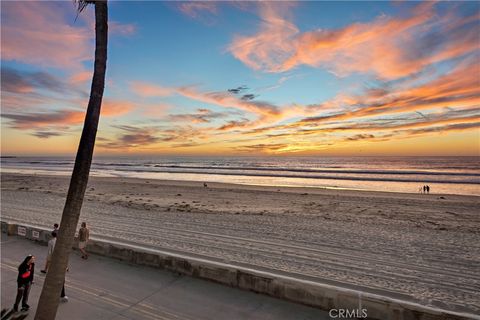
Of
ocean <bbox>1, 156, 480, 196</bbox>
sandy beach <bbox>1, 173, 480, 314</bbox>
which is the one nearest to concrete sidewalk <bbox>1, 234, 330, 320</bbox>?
sandy beach <bbox>1, 173, 480, 314</bbox>

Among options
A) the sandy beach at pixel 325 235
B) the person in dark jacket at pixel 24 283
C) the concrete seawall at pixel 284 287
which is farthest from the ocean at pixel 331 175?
the person in dark jacket at pixel 24 283

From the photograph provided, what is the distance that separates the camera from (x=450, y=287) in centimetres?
735

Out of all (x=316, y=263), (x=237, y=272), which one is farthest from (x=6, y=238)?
(x=316, y=263)

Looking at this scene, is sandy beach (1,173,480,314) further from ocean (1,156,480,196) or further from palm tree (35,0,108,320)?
ocean (1,156,480,196)

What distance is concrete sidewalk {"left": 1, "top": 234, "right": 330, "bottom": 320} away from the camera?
19.8ft

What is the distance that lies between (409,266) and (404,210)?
38.1 feet

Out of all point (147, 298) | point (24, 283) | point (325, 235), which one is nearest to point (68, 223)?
point (24, 283)

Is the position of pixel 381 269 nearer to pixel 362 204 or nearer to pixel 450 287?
pixel 450 287

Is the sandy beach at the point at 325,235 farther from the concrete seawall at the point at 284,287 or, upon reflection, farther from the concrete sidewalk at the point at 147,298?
the concrete sidewalk at the point at 147,298

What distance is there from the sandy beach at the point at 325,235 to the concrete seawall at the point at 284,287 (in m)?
1.37

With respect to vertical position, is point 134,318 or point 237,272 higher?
point 237,272

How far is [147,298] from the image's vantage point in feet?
21.9

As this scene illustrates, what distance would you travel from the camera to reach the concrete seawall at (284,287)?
546 centimetres

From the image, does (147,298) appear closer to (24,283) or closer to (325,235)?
(24,283)
